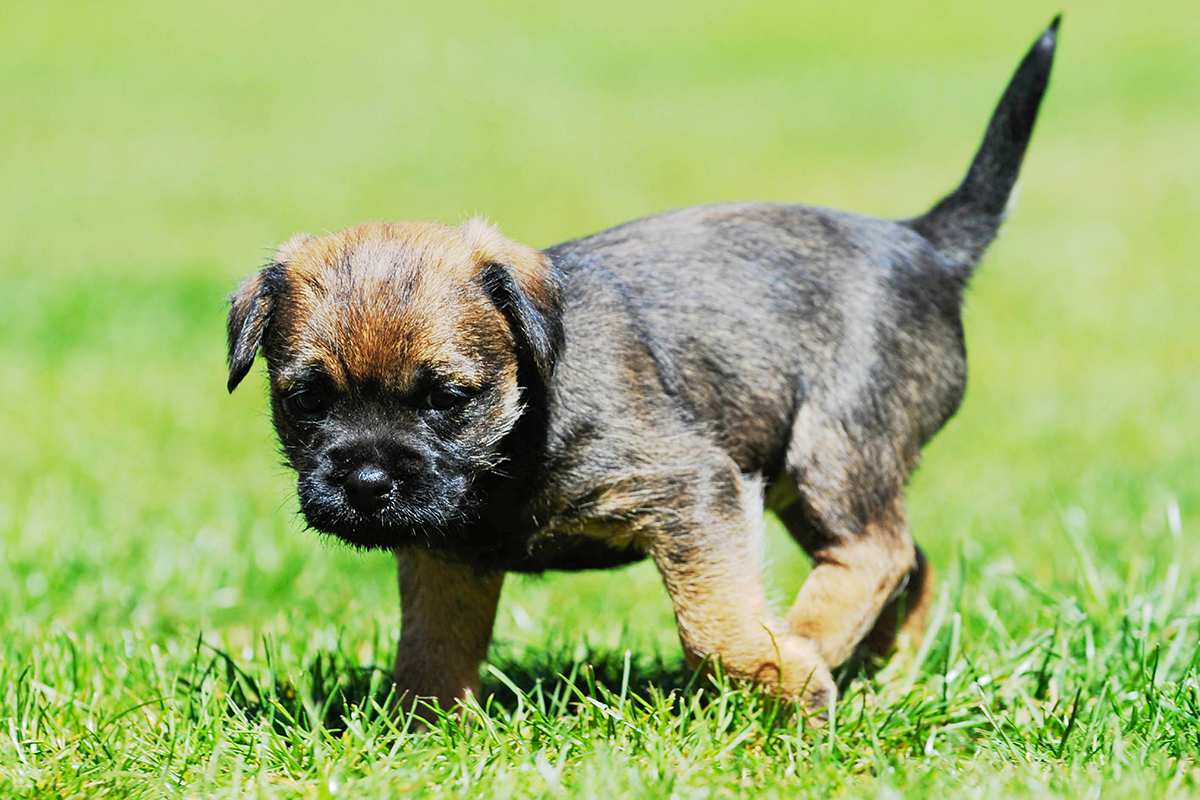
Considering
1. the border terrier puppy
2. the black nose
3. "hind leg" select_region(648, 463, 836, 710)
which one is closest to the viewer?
the black nose

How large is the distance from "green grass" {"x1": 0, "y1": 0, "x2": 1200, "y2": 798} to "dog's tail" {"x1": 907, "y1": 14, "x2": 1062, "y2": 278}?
39.0 inches

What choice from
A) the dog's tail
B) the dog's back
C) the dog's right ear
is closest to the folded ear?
the dog's right ear

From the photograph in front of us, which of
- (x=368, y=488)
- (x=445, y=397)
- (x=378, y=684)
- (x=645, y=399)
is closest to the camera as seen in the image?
(x=368, y=488)

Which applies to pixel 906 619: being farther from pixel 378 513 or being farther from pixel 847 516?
pixel 378 513

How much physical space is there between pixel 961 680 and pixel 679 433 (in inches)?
39.9

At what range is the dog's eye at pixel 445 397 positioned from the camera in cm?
374

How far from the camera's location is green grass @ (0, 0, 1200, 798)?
3.66 metres

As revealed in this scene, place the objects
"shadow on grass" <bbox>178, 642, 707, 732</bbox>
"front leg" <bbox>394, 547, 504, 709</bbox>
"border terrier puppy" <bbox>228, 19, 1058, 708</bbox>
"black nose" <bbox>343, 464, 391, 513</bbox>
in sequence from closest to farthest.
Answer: "black nose" <bbox>343, 464, 391, 513</bbox>, "border terrier puppy" <bbox>228, 19, 1058, 708</bbox>, "shadow on grass" <bbox>178, 642, 707, 732</bbox>, "front leg" <bbox>394, 547, 504, 709</bbox>

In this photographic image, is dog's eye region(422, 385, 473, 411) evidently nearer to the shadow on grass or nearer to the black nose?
the black nose

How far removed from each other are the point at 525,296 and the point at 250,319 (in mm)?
717

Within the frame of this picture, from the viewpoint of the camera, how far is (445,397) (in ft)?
12.3

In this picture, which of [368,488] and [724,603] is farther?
[724,603]

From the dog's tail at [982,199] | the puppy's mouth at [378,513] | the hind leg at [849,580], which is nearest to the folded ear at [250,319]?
the puppy's mouth at [378,513]

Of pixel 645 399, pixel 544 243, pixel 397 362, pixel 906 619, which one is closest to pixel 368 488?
pixel 397 362
